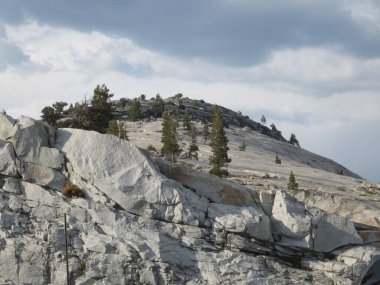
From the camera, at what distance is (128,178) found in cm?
3275

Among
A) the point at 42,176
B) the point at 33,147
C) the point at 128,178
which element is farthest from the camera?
the point at 33,147

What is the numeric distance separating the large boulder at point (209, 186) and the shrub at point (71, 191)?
617 cm

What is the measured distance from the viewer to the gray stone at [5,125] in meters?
33.7

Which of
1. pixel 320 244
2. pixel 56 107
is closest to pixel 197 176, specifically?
pixel 320 244

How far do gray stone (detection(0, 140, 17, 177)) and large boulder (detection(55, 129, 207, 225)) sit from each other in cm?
306

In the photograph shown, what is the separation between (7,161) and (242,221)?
16.5 metres

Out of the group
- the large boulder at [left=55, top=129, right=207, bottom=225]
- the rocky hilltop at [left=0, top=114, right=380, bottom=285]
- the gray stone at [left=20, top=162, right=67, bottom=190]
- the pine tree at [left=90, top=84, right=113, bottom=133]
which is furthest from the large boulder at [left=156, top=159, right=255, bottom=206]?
the pine tree at [left=90, top=84, right=113, bottom=133]

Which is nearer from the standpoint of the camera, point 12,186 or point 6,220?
point 6,220

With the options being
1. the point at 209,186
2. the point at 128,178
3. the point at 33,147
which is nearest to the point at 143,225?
the point at 128,178

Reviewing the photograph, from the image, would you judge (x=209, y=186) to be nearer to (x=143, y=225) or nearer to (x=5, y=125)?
(x=143, y=225)

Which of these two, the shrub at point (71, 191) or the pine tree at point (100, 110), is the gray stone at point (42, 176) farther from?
the pine tree at point (100, 110)

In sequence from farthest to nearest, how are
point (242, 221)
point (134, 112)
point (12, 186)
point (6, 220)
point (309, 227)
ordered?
point (134, 112) → point (309, 227) → point (242, 221) → point (12, 186) → point (6, 220)

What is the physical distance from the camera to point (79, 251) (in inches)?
1152

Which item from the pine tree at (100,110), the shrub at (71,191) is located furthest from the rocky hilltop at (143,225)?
the pine tree at (100,110)
